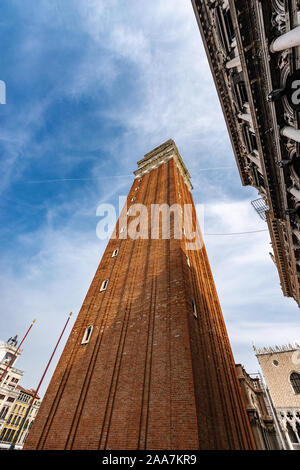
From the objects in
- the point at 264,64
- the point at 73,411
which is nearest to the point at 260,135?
the point at 264,64

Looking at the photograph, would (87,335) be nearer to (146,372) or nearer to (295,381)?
(146,372)

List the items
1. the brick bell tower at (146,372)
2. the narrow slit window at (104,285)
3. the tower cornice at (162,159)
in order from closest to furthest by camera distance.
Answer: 1. the brick bell tower at (146,372)
2. the narrow slit window at (104,285)
3. the tower cornice at (162,159)

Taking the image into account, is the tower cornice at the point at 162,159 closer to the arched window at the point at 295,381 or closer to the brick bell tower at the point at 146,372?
the brick bell tower at the point at 146,372

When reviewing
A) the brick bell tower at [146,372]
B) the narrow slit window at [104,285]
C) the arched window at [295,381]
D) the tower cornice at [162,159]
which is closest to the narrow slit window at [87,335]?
the brick bell tower at [146,372]

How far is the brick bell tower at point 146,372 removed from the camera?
28.8ft

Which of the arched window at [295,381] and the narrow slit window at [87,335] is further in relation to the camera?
the arched window at [295,381]

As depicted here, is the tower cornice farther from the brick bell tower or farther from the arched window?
the arched window

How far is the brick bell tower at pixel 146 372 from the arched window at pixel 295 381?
84.5 feet

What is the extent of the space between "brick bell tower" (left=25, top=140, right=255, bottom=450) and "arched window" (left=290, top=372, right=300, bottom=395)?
2575 centimetres

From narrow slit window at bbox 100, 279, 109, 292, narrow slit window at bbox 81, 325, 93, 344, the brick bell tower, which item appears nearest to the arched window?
the brick bell tower

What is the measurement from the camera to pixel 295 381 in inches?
1329

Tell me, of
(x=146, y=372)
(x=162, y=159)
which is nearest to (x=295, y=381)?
(x=146, y=372)

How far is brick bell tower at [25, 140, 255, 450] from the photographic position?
8.77 m
